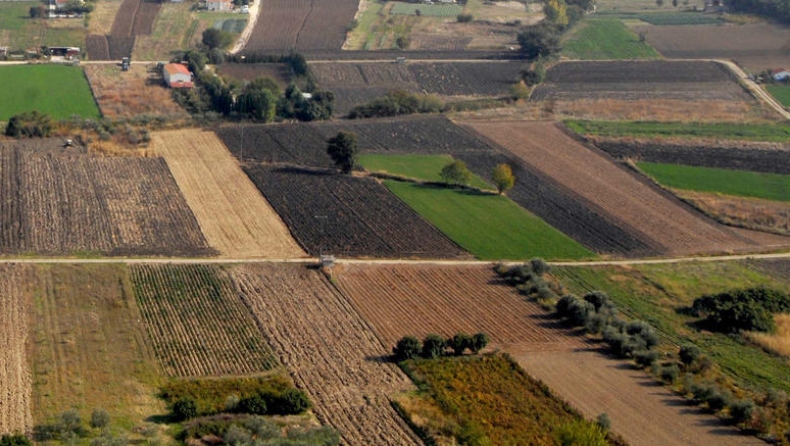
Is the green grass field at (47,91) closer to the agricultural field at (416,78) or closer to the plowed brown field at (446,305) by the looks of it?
the agricultural field at (416,78)

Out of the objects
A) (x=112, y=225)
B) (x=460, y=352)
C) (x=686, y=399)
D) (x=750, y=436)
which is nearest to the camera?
(x=750, y=436)

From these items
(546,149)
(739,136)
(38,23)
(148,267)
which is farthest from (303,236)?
(38,23)

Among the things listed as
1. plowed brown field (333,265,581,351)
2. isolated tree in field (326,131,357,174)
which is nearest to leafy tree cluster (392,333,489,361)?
plowed brown field (333,265,581,351)

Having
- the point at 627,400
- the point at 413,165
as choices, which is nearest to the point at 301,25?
the point at 413,165

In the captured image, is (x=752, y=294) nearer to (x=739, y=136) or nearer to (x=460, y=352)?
(x=460, y=352)

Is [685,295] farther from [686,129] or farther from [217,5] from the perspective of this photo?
[217,5]
